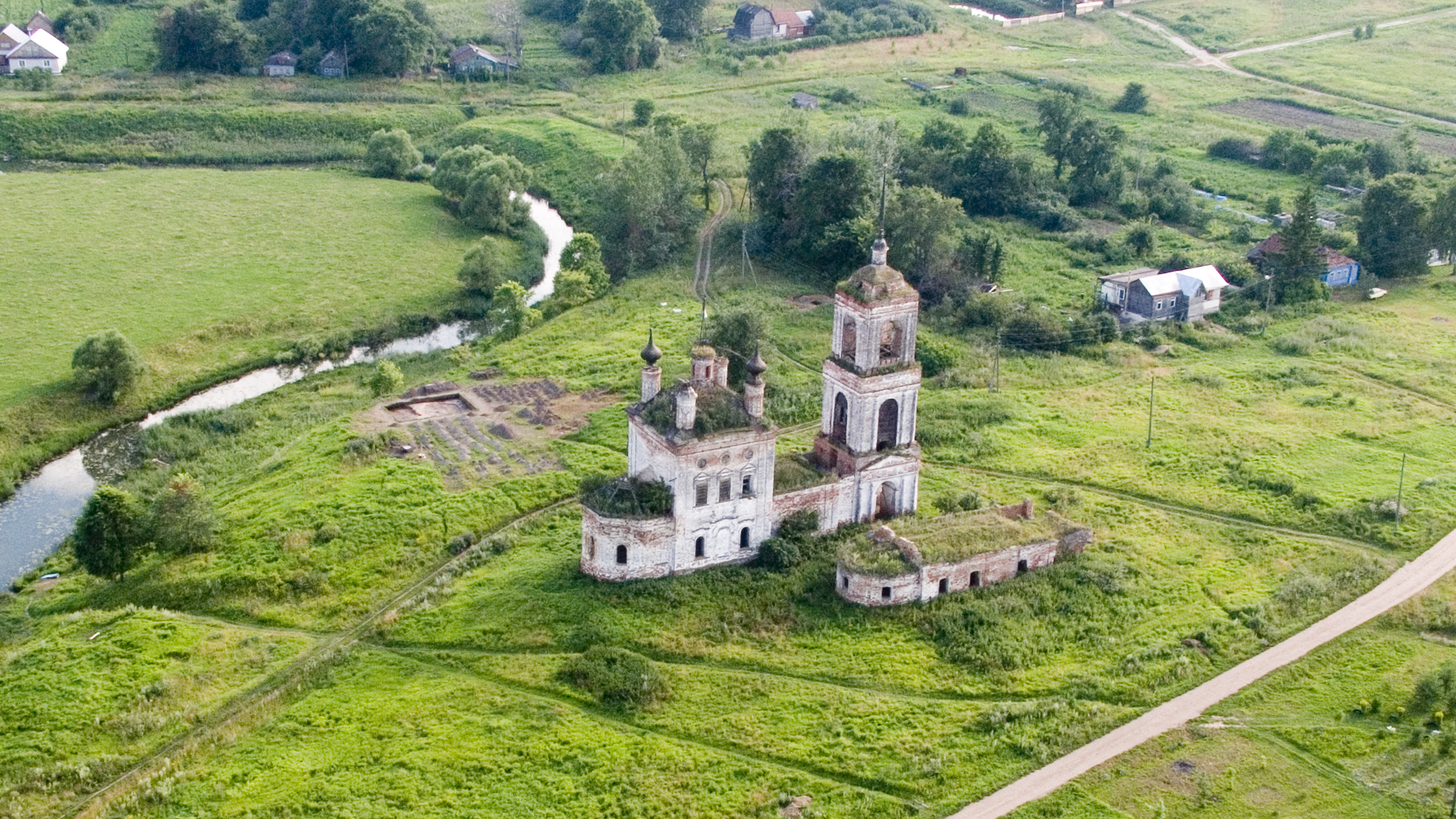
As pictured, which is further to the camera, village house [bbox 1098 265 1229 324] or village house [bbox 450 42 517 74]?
village house [bbox 450 42 517 74]

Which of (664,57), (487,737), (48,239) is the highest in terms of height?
(664,57)

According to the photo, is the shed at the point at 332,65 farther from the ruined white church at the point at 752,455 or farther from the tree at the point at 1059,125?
the ruined white church at the point at 752,455

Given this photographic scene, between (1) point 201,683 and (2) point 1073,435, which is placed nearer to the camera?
(1) point 201,683

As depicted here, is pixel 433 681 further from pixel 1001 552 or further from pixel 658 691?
pixel 1001 552

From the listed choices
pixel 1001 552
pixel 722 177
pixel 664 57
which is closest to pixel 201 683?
pixel 1001 552

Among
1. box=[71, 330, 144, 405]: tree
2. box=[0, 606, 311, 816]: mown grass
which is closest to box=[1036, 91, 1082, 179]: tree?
box=[71, 330, 144, 405]: tree

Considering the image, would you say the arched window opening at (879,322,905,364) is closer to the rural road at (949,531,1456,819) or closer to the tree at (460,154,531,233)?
the rural road at (949,531,1456,819)

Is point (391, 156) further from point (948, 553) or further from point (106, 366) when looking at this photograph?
point (948, 553)
